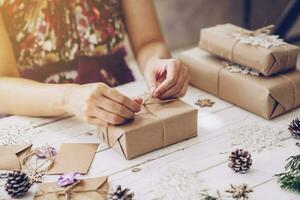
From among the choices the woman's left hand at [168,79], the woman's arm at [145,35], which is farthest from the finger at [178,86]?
the woman's arm at [145,35]

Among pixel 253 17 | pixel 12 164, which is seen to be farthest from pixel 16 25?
pixel 253 17

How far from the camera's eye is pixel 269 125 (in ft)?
3.60

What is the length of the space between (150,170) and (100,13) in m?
0.64

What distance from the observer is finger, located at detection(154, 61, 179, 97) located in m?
1.08

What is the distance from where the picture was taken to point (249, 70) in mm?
1181

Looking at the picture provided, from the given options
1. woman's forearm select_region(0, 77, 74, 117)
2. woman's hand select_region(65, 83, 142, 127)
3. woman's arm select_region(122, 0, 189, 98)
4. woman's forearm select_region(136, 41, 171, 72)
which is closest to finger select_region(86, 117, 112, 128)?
woman's hand select_region(65, 83, 142, 127)

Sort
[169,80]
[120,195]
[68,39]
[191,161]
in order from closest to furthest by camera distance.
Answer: [120,195], [191,161], [169,80], [68,39]

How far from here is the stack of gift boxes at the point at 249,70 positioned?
Answer: 1.12m

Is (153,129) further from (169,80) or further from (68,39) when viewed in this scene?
(68,39)

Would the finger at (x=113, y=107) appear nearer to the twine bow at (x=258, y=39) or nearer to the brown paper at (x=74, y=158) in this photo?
the brown paper at (x=74, y=158)

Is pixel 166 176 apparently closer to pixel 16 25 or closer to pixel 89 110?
pixel 89 110

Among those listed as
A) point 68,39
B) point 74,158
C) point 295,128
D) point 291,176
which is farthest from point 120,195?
point 68,39

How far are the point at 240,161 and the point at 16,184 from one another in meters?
0.42

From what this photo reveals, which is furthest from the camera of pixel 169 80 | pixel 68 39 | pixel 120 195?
pixel 68 39
